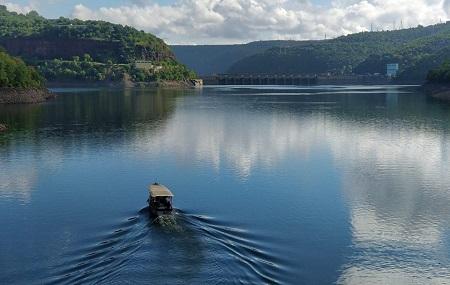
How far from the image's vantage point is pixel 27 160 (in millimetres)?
52000

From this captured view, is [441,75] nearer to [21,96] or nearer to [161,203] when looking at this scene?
[21,96]

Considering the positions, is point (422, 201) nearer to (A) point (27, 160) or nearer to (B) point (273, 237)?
(B) point (273, 237)

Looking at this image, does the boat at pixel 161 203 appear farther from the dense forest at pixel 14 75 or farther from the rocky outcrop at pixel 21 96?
the rocky outcrop at pixel 21 96

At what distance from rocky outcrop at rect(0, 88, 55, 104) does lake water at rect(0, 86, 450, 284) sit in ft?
145

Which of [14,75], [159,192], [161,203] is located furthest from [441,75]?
[161,203]

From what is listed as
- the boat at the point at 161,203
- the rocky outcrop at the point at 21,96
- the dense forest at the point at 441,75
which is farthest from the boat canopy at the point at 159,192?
the dense forest at the point at 441,75

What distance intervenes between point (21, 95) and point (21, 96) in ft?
0.75

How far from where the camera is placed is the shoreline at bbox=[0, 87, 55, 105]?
115 metres

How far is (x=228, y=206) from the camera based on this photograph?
36.9 m

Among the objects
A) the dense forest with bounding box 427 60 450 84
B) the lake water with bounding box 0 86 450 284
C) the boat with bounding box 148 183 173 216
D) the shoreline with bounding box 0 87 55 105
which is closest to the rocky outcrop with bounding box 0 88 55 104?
the shoreline with bounding box 0 87 55 105

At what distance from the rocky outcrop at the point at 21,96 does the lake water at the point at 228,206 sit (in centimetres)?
4434

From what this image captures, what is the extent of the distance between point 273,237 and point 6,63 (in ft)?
340

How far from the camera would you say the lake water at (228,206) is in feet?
84.7

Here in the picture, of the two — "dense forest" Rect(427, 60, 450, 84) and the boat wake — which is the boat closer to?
the boat wake
